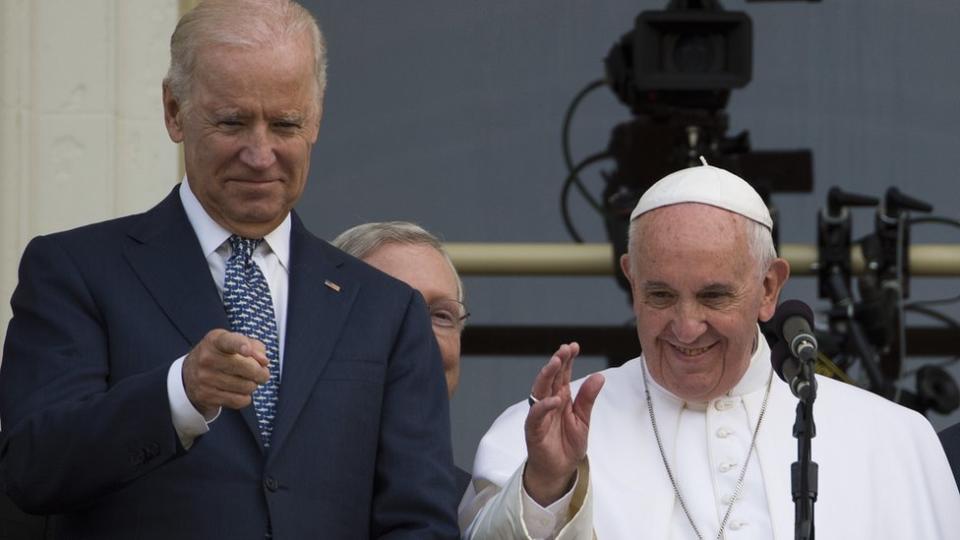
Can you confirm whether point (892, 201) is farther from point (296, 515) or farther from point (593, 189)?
point (296, 515)

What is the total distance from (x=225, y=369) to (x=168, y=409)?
17cm

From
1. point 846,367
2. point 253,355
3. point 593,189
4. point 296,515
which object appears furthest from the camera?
point 593,189

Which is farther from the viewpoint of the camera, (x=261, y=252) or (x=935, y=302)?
(x=935, y=302)

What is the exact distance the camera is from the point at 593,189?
264 inches

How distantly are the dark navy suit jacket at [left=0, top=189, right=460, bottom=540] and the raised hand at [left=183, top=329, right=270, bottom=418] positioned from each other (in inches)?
3.7

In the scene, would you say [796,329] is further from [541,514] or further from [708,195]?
[708,195]

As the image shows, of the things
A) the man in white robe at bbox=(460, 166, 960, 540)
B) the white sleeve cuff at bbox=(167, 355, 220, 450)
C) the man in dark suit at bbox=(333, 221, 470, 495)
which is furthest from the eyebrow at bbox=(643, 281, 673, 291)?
the white sleeve cuff at bbox=(167, 355, 220, 450)

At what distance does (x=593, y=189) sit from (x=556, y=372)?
117 inches

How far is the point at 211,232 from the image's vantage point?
3.79 meters

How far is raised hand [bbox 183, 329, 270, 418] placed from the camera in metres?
3.28

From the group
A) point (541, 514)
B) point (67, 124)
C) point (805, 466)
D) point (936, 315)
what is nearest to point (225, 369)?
point (541, 514)

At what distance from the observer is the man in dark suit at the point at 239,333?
11.8 feet

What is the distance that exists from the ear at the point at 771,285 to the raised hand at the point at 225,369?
137 centimetres

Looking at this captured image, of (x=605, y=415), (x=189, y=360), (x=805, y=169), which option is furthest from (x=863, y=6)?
(x=189, y=360)
